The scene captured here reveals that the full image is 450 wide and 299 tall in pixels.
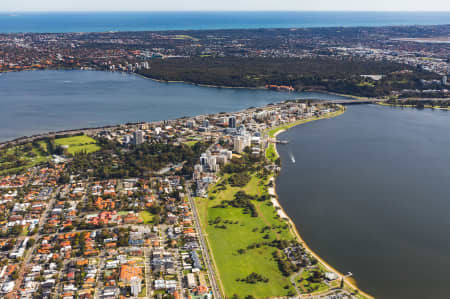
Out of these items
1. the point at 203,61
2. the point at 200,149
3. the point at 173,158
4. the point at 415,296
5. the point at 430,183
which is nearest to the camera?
the point at 415,296

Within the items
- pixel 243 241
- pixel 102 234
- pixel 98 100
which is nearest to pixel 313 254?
pixel 243 241

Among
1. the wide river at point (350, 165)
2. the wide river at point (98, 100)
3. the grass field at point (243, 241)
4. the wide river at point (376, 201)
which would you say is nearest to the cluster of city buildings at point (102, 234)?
the grass field at point (243, 241)

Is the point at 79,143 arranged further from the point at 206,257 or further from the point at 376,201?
the point at 376,201

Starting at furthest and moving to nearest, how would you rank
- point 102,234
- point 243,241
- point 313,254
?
1. point 243,241
2. point 102,234
3. point 313,254

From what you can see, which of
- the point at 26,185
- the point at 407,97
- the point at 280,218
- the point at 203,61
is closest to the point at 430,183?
the point at 280,218

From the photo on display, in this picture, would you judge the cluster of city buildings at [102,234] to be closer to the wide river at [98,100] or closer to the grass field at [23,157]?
the grass field at [23,157]

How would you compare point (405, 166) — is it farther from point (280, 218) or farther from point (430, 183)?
point (280, 218)

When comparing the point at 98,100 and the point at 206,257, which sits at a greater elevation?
the point at 98,100
